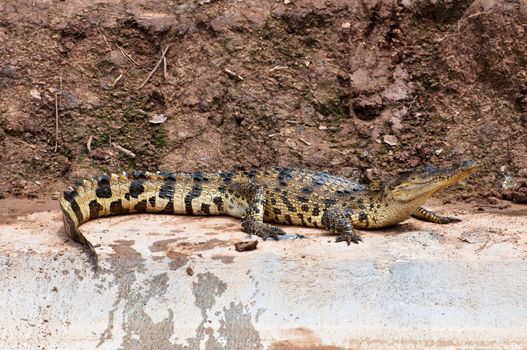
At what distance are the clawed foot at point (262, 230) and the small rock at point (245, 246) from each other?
0.31m

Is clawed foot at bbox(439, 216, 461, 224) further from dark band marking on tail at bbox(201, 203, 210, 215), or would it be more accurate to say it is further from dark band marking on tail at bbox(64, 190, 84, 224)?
dark band marking on tail at bbox(64, 190, 84, 224)

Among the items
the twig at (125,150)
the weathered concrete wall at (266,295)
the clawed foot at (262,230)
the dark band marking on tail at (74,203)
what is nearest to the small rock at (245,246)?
the weathered concrete wall at (266,295)

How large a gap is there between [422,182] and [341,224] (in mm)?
642

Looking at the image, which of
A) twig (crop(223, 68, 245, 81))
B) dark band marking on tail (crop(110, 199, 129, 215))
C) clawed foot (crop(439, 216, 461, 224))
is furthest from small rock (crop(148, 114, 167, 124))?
clawed foot (crop(439, 216, 461, 224))

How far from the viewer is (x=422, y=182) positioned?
5.72 metres

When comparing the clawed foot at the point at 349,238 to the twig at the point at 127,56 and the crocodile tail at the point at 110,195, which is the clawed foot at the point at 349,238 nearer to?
the crocodile tail at the point at 110,195

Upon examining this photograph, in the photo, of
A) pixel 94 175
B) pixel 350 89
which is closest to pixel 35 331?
pixel 94 175

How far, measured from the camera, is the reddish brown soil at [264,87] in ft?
23.2

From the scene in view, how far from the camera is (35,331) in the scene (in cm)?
463

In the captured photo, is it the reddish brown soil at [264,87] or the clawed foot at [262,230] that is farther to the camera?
the reddish brown soil at [264,87]

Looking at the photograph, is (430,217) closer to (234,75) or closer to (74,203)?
(234,75)

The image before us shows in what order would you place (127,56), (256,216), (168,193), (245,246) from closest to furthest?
1. (245,246)
2. (256,216)
3. (168,193)
4. (127,56)

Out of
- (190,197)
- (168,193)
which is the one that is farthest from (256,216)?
(168,193)

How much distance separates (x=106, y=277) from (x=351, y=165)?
2.83m
